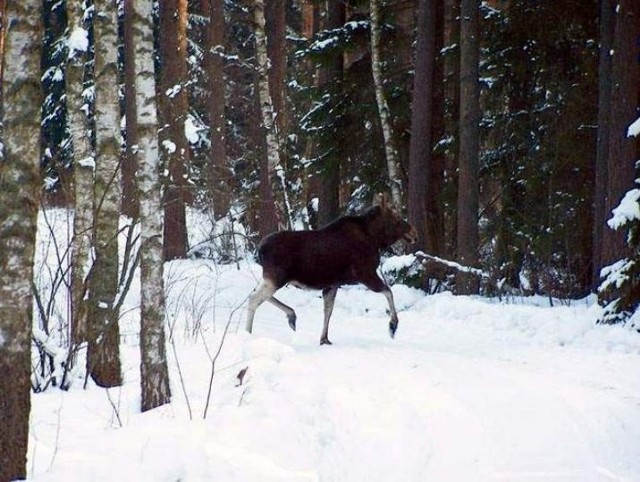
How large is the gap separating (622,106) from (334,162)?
7.82 m

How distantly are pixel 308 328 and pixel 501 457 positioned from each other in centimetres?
699

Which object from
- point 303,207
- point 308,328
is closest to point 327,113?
point 303,207

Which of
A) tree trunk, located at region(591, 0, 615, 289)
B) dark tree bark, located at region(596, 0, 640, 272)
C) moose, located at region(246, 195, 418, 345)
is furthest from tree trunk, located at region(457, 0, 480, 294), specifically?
moose, located at region(246, 195, 418, 345)

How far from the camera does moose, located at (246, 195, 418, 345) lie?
11.1 meters

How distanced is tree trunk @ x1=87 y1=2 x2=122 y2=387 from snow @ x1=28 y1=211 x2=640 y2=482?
1.00 ft

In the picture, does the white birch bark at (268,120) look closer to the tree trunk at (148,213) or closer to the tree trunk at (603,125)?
the tree trunk at (603,125)

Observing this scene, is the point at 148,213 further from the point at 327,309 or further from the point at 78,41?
the point at 327,309

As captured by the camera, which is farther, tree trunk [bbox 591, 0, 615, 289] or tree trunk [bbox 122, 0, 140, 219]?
tree trunk [bbox 591, 0, 615, 289]

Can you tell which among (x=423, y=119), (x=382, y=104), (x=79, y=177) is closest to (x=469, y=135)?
(x=423, y=119)

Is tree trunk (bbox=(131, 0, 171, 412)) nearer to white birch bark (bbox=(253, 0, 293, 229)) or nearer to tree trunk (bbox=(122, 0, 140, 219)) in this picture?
tree trunk (bbox=(122, 0, 140, 219))

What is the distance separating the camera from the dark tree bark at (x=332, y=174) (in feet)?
65.1

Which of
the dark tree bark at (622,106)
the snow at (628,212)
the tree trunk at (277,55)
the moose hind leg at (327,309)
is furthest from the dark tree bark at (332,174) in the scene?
the snow at (628,212)

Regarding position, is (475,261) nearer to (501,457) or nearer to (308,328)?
(308,328)

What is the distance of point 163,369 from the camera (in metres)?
7.32
